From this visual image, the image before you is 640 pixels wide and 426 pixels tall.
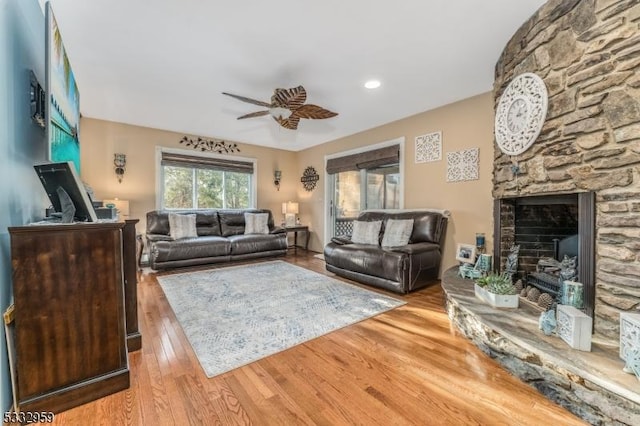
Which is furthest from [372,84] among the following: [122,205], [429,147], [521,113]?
[122,205]

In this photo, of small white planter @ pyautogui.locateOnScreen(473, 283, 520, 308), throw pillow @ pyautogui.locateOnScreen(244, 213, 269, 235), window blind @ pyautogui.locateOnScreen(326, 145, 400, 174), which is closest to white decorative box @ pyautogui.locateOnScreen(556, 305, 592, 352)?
small white planter @ pyautogui.locateOnScreen(473, 283, 520, 308)

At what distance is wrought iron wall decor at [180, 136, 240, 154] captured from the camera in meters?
5.38

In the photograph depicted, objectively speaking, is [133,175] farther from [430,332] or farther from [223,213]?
[430,332]

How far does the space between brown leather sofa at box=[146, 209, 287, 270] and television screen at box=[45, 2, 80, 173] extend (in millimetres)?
2118

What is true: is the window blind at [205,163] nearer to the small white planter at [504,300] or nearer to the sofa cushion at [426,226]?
the sofa cushion at [426,226]

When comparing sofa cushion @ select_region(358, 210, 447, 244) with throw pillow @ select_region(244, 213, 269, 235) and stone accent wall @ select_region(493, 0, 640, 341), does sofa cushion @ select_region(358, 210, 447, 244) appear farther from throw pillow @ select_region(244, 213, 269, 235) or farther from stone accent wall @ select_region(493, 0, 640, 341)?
throw pillow @ select_region(244, 213, 269, 235)

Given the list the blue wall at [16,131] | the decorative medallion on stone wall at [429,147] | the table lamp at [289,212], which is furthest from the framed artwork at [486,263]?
the table lamp at [289,212]

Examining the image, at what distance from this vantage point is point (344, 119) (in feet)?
14.4

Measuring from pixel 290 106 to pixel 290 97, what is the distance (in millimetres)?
222

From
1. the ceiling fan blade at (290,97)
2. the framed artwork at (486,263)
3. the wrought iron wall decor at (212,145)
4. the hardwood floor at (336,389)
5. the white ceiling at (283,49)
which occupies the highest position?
the white ceiling at (283,49)

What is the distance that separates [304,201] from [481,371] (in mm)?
5236

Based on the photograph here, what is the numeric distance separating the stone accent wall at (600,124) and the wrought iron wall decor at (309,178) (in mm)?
4506

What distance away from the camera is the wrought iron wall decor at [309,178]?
6227mm

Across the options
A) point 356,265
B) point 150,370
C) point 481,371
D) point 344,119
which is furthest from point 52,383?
point 344,119
